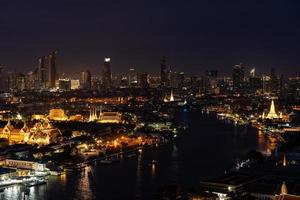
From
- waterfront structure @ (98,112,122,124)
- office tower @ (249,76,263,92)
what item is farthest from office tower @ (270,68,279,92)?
waterfront structure @ (98,112,122,124)

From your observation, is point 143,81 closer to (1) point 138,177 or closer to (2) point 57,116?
(2) point 57,116

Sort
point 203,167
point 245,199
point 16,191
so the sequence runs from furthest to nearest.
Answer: point 203,167
point 16,191
point 245,199

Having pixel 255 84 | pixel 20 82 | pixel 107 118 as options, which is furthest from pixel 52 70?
pixel 107 118

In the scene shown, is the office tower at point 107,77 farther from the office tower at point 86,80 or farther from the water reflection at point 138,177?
the water reflection at point 138,177

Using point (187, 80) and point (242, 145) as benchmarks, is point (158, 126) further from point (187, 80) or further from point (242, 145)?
point (187, 80)

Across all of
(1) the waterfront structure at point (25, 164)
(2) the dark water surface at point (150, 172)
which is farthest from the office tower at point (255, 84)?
(1) the waterfront structure at point (25, 164)

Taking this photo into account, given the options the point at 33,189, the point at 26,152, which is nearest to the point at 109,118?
the point at 26,152
